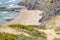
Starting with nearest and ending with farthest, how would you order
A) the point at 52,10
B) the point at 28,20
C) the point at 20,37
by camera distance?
the point at 20,37
the point at 52,10
the point at 28,20

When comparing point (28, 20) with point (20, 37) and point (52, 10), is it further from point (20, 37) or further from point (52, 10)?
point (20, 37)

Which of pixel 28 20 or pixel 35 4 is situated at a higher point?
pixel 35 4

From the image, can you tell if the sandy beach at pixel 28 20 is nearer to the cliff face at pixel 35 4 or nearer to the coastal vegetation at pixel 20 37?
the cliff face at pixel 35 4

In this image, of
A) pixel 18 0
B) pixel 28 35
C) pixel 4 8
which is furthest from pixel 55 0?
pixel 18 0

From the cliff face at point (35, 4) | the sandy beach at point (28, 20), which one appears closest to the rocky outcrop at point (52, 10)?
the sandy beach at point (28, 20)

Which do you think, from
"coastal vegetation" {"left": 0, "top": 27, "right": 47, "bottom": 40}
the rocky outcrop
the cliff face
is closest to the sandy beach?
the rocky outcrop

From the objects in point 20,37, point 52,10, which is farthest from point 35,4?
point 20,37

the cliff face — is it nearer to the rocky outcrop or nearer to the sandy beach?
the sandy beach

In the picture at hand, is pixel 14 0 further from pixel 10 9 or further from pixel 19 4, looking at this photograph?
pixel 10 9

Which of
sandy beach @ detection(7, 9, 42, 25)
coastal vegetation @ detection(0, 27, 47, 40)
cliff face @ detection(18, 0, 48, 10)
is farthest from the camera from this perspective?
cliff face @ detection(18, 0, 48, 10)

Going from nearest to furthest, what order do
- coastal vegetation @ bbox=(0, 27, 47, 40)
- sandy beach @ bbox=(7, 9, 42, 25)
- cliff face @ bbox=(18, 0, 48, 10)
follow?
coastal vegetation @ bbox=(0, 27, 47, 40) < sandy beach @ bbox=(7, 9, 42, 25) < cliff face @ bbox=(18, 0, 48, 10)

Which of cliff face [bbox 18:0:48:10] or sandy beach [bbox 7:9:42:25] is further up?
cliff face [bbox 18:0:48:10]
